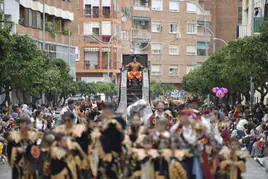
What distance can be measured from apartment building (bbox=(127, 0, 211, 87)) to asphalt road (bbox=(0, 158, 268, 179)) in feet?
264

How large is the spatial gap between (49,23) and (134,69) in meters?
Answer: 21.3

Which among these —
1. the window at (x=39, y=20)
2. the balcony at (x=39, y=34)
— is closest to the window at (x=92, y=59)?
the balcony at (x=39, y=34)

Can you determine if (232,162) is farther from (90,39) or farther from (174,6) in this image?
(174,6)

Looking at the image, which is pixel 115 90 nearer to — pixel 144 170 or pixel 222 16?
pixel 222 16

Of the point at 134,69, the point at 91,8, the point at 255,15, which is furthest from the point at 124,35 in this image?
the point at 134,69

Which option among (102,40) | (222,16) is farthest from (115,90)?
(222,16)

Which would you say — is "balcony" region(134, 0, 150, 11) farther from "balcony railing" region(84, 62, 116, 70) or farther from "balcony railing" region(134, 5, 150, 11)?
"balcony railing" region(84, 62, 116, 70)

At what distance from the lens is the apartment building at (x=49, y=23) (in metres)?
53.1

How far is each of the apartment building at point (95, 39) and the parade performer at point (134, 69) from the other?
46.5m

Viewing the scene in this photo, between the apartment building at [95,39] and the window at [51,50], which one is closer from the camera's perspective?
the window at [51,50]

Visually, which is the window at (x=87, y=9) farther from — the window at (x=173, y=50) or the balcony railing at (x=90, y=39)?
the window at (x=173, y=50)

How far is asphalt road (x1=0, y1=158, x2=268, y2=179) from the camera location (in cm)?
1977

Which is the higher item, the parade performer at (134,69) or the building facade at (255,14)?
the building facade at (255,14)

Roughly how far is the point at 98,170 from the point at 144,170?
1.03 metres
